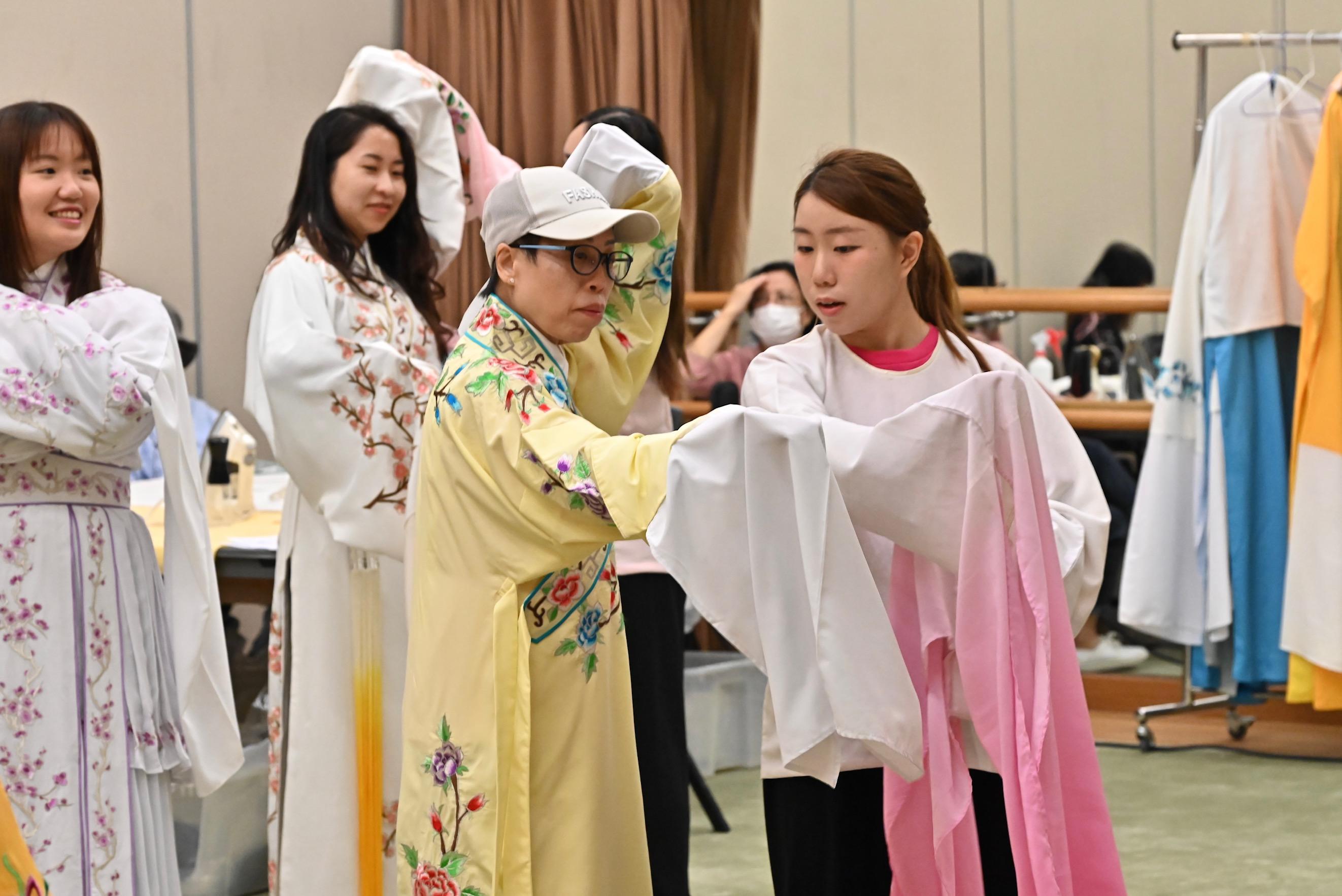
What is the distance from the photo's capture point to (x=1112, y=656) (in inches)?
165

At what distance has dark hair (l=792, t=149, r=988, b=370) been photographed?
1.74 metres

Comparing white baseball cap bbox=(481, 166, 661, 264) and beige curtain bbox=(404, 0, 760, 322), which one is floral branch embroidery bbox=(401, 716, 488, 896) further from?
beige curtain bbox=(404, 0, 760, 322)

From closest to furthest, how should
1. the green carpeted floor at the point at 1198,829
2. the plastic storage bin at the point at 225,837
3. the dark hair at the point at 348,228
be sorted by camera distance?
the dark hair at the point at 348,228 → the green carpeted floor at the point at 1198,829 → the plastic storage bin at the point at 225,837

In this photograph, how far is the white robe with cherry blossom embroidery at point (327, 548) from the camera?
2344 mm

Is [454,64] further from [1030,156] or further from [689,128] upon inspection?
[1030,156]

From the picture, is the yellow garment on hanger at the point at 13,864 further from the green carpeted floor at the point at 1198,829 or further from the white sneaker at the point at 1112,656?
the white sneaker at the point at 1112,656

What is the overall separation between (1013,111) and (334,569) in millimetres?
2822

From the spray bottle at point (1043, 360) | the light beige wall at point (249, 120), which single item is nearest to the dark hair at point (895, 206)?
the spray bottle at point (1043, 360)

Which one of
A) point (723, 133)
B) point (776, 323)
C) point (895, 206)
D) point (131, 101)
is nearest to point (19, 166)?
point (895, 206)

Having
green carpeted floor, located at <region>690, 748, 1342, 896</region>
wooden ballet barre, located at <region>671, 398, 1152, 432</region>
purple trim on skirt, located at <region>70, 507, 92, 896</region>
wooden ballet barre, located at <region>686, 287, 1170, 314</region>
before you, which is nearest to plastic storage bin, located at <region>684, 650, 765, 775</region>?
green carpeted floor, located at <region>690, 748, 1342, 896</region>

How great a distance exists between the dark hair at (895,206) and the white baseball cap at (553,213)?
0.22 meters

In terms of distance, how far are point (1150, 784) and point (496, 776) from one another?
7.42ft

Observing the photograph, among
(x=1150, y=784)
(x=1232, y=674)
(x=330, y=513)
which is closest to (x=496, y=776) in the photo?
(x=330, y=513)

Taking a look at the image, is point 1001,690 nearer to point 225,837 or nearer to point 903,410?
point 903,410
